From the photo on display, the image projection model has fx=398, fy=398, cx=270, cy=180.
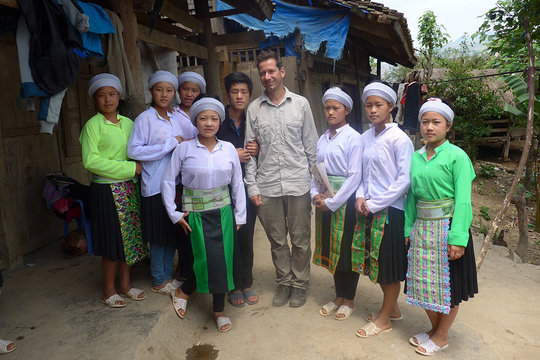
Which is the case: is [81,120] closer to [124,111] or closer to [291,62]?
[124,111]

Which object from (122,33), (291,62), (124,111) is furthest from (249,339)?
(291,62)

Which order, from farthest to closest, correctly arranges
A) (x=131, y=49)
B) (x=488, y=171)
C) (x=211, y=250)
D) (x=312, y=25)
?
(x=488, y=171)
(x=312, y=25)
(x=131, y=49)
(x=211, y=250)

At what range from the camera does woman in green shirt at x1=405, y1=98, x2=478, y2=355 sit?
2.44 metres

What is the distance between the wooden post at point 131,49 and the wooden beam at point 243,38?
1.93 meters

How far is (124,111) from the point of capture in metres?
3.52

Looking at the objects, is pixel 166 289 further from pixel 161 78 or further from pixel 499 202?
pixel 499 202

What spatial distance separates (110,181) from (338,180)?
5.56 ft

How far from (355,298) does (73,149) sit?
146 inches

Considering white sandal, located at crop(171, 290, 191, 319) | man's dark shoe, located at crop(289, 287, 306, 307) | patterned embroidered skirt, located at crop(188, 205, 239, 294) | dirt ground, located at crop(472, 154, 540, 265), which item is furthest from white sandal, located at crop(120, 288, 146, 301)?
dirt ground, located at crop(472, 154, 540, 265)

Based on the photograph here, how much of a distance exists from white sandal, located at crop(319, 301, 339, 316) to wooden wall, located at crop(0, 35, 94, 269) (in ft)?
9.98

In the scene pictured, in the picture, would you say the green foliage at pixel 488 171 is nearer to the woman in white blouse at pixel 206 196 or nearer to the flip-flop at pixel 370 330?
the flip-flop at pixel 370 330

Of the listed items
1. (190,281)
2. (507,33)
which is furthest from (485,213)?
(190,281)

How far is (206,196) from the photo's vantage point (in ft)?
9.60

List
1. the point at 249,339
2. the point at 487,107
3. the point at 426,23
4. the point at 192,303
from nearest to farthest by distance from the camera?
the point at 249,339 → the point at 192,303 → the point at 487,107 → the point at 426,23
